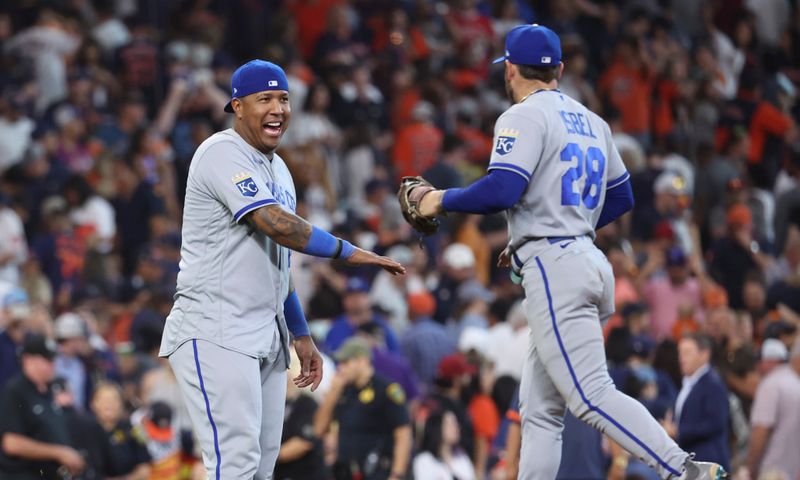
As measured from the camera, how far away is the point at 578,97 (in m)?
18.5

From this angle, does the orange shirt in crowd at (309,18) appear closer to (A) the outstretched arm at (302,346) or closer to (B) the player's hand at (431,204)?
(A) the outstretched arm at (302,346)

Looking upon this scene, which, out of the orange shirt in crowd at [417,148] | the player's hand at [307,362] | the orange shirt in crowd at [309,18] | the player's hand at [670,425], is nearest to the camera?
the player's hand at [307,362]

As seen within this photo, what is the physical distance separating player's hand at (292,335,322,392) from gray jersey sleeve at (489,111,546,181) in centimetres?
120

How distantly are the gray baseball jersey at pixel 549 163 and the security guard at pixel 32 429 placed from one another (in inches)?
188

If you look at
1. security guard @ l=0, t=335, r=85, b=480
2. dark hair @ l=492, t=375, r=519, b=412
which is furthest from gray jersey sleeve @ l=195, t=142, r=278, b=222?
A: dark hair @ l=492, t=375, r=519, b=412

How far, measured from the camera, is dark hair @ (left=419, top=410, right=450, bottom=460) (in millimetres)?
10875

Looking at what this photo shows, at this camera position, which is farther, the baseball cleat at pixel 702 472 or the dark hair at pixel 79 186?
the dark hair at pixel 79 186

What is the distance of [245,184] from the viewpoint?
5.89 m

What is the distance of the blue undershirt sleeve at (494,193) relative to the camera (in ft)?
19.9

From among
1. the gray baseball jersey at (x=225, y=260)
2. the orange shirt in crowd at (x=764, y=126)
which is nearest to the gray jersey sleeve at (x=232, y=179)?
the gray baseball jersey at (x=225, y=260)

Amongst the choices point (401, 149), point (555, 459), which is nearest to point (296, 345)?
point (555, 459)

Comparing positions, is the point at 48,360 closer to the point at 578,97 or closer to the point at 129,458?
the point at 129,458

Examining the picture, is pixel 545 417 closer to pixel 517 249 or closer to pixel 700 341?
pixel 517 249

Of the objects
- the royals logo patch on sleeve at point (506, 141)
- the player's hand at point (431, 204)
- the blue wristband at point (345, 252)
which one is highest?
the royals logo patch on sleeve at point (506, 141)
